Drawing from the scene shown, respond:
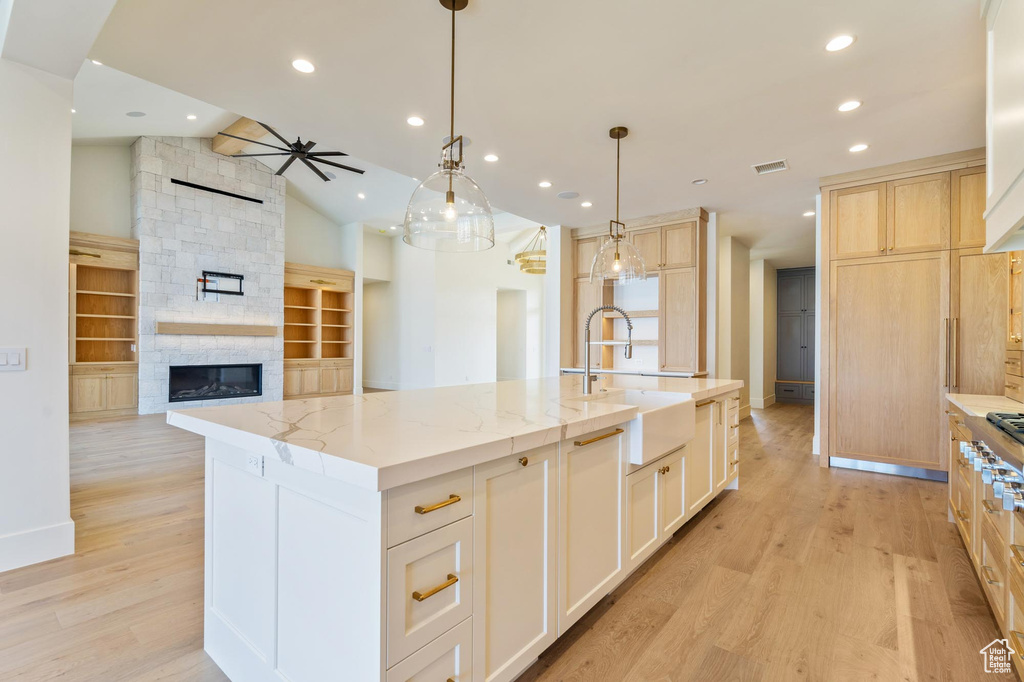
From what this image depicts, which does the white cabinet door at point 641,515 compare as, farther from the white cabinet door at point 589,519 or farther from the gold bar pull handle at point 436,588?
the gold bar pull handle at point 436,588

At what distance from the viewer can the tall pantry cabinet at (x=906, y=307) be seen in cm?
369

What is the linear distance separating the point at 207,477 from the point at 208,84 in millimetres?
2494

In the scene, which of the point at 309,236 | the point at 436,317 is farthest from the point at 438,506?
the point at 309,236

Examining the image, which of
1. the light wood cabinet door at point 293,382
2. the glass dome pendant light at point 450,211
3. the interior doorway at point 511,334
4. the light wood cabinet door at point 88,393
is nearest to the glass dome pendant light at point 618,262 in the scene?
the glass dome pendant light at point 450,211

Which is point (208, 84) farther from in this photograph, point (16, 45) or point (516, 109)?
point (516, 109)

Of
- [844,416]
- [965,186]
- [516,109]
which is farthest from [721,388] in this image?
[965,186]

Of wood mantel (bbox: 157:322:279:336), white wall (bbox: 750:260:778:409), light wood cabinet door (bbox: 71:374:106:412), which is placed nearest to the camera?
light wood cabinet door (bbox: 71:374:106:412)

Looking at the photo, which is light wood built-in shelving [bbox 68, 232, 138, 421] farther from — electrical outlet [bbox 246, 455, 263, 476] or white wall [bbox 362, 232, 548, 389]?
electrical outlet [bbox 246, 455, 263, 476]

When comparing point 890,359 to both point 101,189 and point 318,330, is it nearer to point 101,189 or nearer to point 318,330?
point 318,330

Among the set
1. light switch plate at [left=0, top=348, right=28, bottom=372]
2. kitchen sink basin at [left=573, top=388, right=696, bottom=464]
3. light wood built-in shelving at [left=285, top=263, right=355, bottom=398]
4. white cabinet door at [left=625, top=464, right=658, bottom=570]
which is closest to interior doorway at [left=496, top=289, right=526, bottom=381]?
light wood built-in shelving at [left=285, top=263, right=355, bottom=398]

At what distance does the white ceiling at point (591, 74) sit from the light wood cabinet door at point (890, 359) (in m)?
0.99

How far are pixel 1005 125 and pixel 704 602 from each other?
2.21 meters

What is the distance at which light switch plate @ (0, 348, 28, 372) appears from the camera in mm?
2256

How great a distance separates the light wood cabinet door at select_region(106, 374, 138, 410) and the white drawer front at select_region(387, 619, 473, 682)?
26.6 feet
